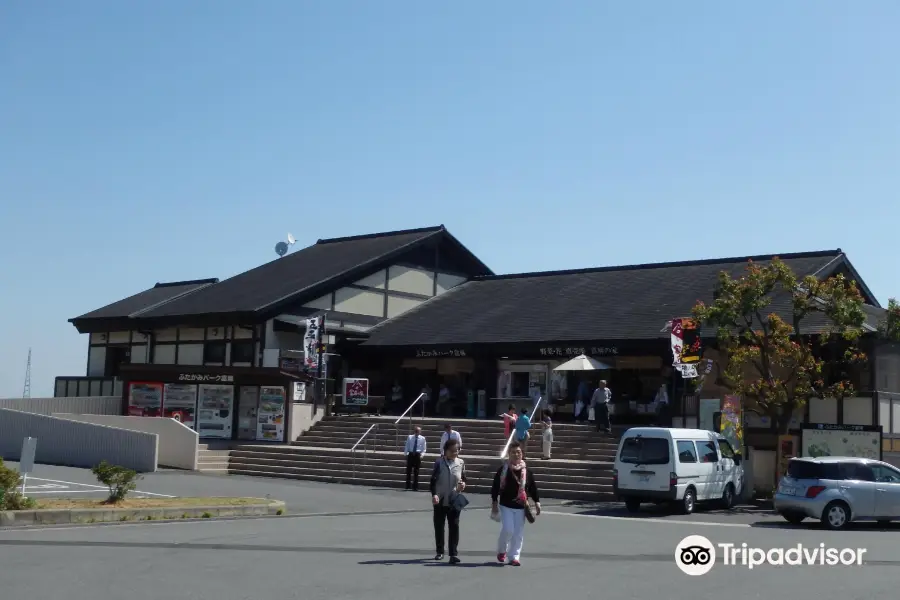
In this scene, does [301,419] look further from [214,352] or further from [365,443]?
[214,352]

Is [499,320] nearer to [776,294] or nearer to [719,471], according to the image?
[776,294]

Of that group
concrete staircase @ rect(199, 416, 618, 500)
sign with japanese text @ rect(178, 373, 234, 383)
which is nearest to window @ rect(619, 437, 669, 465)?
concrete staircase @ rect(199, 416, 618, 500)

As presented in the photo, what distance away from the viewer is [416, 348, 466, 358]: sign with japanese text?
34625mm

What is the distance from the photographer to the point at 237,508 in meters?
19.2

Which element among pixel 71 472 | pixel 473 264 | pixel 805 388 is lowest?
pixel 71 472

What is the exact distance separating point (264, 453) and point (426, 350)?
6485 mm

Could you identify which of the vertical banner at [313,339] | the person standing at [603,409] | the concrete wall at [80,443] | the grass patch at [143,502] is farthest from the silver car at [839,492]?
the vertical banner at [313,339]

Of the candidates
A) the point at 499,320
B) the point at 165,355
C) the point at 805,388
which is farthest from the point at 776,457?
the point at 165,355

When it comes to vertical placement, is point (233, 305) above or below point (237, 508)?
above

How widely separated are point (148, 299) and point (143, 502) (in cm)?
2817

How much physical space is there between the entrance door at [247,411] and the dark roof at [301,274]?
102 inches

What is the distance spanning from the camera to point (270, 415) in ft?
112

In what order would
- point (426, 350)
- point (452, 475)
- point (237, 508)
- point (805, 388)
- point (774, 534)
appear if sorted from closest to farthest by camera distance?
point (452, 475) → point (774, 534) → point (237, 508) → point (805, 388) → point (426, 350)

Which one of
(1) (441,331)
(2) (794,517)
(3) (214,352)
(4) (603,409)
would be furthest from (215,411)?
(2) (794,517)
